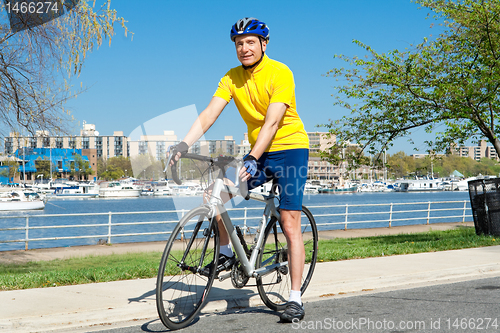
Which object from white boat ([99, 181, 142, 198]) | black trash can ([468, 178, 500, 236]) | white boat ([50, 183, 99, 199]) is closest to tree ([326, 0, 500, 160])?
black trash can ([468, 178, 500, 236])

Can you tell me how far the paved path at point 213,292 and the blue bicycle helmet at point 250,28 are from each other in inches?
99.0

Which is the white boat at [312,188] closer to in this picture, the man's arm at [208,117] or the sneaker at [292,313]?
the sneaker at [292,313]

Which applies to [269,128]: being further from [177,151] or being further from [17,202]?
[17,202]

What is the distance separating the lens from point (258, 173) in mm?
4258

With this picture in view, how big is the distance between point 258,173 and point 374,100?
366 inches

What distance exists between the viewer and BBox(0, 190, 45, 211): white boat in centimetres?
6003

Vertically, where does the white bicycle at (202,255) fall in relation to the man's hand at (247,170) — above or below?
below

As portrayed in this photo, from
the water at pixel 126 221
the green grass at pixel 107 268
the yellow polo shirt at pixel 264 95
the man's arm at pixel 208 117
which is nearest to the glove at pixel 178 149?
the man's arm at pixel 208 117

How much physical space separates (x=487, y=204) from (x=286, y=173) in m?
8.79

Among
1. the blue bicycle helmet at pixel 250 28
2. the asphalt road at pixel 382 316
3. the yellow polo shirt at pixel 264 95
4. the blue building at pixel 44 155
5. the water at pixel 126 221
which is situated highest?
the blue bicycle helmet at pixel 250 28

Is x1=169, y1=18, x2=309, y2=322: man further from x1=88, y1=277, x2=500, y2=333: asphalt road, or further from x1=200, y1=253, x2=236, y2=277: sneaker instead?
x1=88, y1=277, x2=500, y2=333: asphalt road

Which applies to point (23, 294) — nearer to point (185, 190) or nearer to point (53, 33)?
point (185, 190)

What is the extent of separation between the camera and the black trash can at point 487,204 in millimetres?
11320

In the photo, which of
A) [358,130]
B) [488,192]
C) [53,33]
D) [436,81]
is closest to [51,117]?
[53,33]
